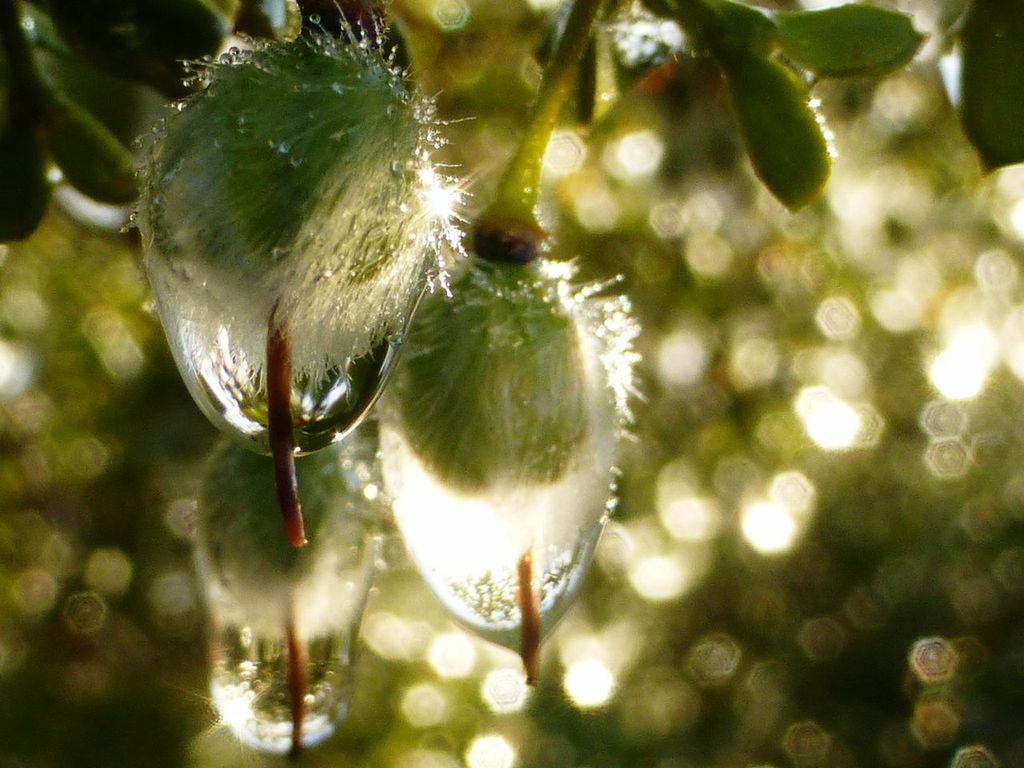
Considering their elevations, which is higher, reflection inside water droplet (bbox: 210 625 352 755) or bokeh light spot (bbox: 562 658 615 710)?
reflection inside water droplet (bbox: 210 625 352 755)

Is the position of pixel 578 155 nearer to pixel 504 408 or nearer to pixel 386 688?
pixel 386 688

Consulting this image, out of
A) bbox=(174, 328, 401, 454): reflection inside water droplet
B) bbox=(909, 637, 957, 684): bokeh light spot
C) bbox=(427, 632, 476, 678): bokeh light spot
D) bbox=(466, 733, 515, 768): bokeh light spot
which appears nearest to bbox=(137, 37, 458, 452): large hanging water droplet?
bbox=(174, 328, 401, 454): reflection inside water droplet

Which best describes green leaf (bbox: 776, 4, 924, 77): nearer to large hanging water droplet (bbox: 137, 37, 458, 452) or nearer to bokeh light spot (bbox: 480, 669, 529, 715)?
large hanging water droplet (bbox: 137, 37, 458, 452)

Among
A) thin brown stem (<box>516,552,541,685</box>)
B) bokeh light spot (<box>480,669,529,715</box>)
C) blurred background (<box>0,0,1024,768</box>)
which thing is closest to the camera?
thin brown stem (<box>516,552,541,685</box>)

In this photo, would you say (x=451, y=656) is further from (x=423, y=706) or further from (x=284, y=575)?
(x=284, y=575)

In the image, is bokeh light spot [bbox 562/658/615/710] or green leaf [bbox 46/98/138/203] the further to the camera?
bokeh light spot [bbox 562/658/615/710]

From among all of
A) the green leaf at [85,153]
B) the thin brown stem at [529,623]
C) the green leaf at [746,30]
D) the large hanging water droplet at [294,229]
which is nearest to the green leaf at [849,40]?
the green leaf at [746,30]

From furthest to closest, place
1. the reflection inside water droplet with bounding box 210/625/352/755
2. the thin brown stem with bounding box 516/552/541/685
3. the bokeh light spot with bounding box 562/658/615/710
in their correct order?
the bokeh light spot with bounding box 562/658/615/710 → the reflection inside water droplet with bounding box 210/625/352/755 → the thin brown stem with bounding box 516/552/541/685
